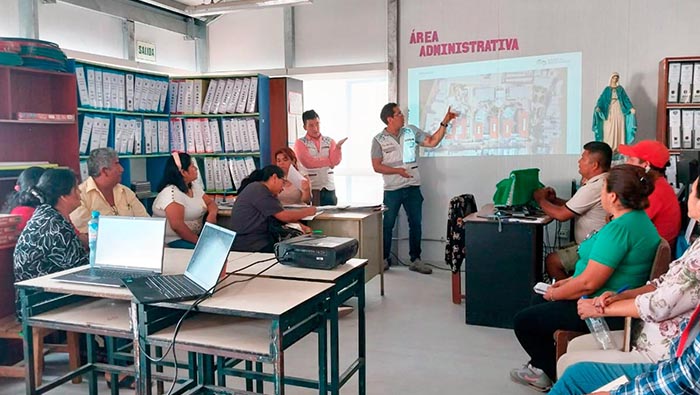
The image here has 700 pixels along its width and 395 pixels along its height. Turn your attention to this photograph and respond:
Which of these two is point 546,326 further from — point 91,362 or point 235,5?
point 235,5

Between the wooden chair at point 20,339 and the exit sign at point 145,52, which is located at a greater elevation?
the exit sign at point 145,52

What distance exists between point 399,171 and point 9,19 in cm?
367

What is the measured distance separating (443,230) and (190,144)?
2.86 m

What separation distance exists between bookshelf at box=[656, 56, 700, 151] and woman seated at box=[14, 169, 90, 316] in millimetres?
4705

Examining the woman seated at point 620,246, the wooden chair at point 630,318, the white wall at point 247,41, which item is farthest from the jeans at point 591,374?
the white wall at point 247,41

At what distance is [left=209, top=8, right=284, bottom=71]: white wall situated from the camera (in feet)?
22.9

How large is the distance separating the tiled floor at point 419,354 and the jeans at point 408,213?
118cm

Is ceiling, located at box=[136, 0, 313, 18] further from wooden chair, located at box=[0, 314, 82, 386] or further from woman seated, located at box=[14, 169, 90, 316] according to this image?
wooden chair, located at box=[0, 314, 82, 386]

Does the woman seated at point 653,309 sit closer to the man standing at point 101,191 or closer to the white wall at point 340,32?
the man standing at point 101,191

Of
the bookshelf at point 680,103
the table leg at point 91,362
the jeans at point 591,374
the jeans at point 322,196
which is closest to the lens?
the jeans at point 591,374

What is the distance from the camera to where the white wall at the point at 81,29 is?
5.31m

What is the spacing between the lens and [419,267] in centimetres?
582

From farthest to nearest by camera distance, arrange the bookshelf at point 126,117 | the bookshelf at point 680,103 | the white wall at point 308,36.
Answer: the white wall at point 308,36 < the bookshelf at point 680,103 < the bookshelf at point 126,117

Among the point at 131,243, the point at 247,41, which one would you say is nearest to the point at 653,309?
the point at 131,243
